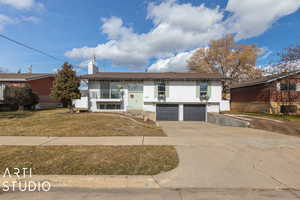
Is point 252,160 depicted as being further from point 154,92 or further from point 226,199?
point 154,92

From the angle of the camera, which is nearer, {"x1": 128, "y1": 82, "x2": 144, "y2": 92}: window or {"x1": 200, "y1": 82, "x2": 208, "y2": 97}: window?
{"x1": 200, "y1": 82, "x2": 208, "y2": 97}: window

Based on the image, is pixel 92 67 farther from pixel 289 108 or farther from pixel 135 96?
pixel 289 108

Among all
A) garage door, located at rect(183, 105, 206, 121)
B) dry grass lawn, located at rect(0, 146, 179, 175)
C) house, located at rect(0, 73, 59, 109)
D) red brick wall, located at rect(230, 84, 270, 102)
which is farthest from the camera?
house, located at rect(0, 73, 59, 109)

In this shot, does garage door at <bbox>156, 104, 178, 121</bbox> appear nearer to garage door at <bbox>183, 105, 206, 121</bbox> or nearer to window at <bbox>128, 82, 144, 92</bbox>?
garage door at <bbox>183, 105, 206, 121</bbox>

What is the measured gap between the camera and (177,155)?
4.59 meters

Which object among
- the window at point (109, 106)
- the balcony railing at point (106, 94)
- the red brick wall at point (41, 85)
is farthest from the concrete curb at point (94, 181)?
the red brick wall at point (41, 85)

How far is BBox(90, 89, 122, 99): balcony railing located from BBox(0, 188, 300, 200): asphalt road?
1314 centimetres

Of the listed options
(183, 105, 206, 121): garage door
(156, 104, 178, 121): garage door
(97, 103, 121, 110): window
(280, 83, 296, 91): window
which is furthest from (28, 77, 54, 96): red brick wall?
(280, 83, 296, 91): window

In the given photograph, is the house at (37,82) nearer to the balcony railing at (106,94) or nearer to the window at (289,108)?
the balcony railing at (106,94)

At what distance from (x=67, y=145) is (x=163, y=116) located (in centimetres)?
1115

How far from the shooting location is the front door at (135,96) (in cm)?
1574

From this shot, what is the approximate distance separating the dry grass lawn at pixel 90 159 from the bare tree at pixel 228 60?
2615 cm

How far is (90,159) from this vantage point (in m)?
4.13

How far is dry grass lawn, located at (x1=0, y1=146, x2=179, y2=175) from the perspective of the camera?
355 centimetres
